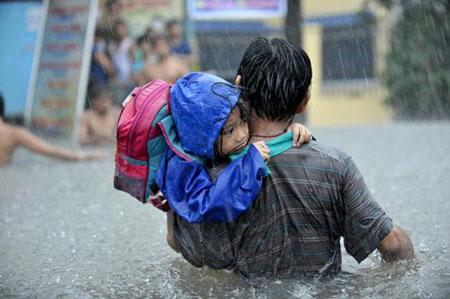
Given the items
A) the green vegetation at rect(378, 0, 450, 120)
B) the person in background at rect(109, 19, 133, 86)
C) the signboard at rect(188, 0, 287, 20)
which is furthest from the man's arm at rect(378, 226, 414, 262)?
the green vegetation at rect(378, 0, 450, 120)

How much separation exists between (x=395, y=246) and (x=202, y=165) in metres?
0.82

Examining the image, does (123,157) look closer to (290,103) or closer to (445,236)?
(290,103)

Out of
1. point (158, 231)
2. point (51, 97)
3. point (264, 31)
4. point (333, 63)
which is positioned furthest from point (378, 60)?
point (158, 231)

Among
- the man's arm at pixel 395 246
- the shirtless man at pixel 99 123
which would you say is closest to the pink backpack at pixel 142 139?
the man's arm at pixel 395 246

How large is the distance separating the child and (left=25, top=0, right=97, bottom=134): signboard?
6970mm

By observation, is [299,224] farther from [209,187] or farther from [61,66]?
[61,66]

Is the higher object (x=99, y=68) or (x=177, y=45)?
(x=177, y=45)

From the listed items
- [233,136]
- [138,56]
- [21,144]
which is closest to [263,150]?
[233,136]

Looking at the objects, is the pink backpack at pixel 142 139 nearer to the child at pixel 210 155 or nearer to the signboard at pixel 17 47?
the child at pixel 210 155

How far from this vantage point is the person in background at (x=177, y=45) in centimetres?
1071

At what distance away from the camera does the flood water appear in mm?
3434

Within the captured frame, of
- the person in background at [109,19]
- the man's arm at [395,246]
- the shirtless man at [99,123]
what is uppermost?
the man's arm at [395,246]

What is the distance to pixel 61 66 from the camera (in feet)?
33.0

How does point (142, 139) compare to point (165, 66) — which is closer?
point (142, 139)
